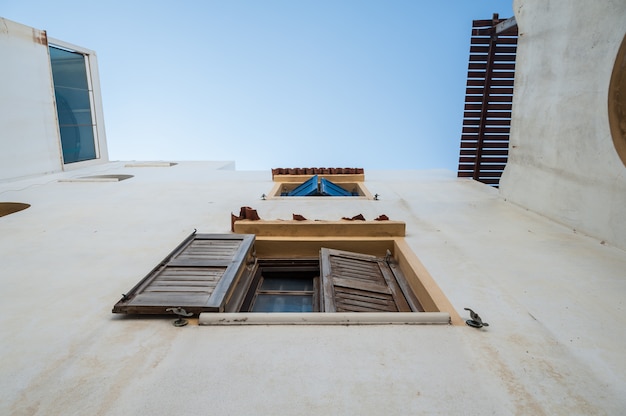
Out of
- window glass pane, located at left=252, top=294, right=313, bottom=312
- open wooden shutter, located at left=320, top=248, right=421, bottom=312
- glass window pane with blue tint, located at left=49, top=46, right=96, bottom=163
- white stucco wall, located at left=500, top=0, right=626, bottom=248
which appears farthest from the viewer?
glass window pane with blue tint, located at left=49, top=46, right=96, bottom=163

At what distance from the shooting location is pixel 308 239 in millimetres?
4613

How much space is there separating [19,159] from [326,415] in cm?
1009

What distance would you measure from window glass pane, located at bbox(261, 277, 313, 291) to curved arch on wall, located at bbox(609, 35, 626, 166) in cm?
340

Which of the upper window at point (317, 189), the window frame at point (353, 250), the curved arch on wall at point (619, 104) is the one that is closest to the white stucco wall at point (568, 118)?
the curved arch on wall at point (619, 104)

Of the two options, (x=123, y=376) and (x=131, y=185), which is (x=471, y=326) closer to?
(x=123, y=376)

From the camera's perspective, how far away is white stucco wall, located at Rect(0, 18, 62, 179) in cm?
898

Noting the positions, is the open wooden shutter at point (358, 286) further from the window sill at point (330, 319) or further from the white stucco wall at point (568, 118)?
the white stucco wall at point (568, 118)

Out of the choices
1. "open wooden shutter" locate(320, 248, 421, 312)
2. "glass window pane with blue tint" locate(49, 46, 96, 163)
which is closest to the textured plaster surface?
"open wooden shutter" locate(320, 248, 421, 312)

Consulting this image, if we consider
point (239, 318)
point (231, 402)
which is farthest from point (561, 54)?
point (231, 402)

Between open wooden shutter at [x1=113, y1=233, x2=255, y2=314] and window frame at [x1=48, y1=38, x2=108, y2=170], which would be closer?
open wooden shutter at [x1=113, y1=233, x2=255, y2=314]

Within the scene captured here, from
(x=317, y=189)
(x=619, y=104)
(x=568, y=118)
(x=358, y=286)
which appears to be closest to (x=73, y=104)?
(x=317, y=189)

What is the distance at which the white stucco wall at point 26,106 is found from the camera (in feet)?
29.5

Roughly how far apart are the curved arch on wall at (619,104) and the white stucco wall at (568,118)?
5 cm

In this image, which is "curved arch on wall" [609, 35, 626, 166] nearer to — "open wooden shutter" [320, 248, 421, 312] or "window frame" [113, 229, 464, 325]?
"window frame" [113, 229, 464, 325]
